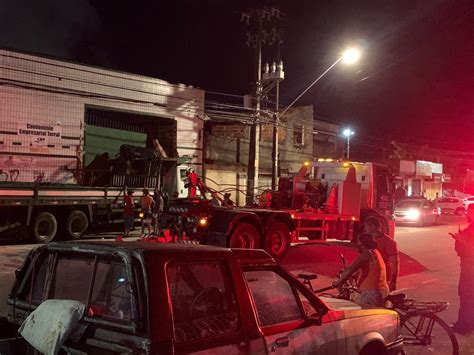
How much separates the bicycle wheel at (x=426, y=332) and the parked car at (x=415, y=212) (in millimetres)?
24867

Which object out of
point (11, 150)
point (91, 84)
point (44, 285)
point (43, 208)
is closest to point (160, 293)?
point (44, 285)

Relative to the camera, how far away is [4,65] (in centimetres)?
2084

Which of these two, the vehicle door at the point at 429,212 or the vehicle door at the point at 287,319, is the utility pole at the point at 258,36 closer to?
the vehicle door at the point at 429,212

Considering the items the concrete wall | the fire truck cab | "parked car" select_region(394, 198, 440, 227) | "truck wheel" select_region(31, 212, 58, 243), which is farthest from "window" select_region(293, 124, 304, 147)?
"truck wheel" select_region(31, 212, 58, 243)

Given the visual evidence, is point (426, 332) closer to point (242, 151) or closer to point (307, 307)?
point (307, 307)

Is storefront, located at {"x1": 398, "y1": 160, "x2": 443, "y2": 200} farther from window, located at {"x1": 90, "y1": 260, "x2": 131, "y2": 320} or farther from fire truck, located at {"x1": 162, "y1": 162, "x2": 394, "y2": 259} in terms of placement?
window, located at {"x1": 90, "y1": 260, "x2": 131, "y2": 320}

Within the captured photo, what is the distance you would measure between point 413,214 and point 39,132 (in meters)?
20.4

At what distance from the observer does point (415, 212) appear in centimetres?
3009

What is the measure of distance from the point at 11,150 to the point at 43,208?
18.7ft

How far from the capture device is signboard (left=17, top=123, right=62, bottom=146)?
21.7m

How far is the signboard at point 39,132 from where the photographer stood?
2169 centimetres

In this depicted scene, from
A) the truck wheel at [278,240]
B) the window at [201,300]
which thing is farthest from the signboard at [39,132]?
the window at [201,300]

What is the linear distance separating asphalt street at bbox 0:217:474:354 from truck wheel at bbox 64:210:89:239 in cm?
202

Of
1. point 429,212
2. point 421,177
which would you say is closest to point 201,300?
point 429,212
